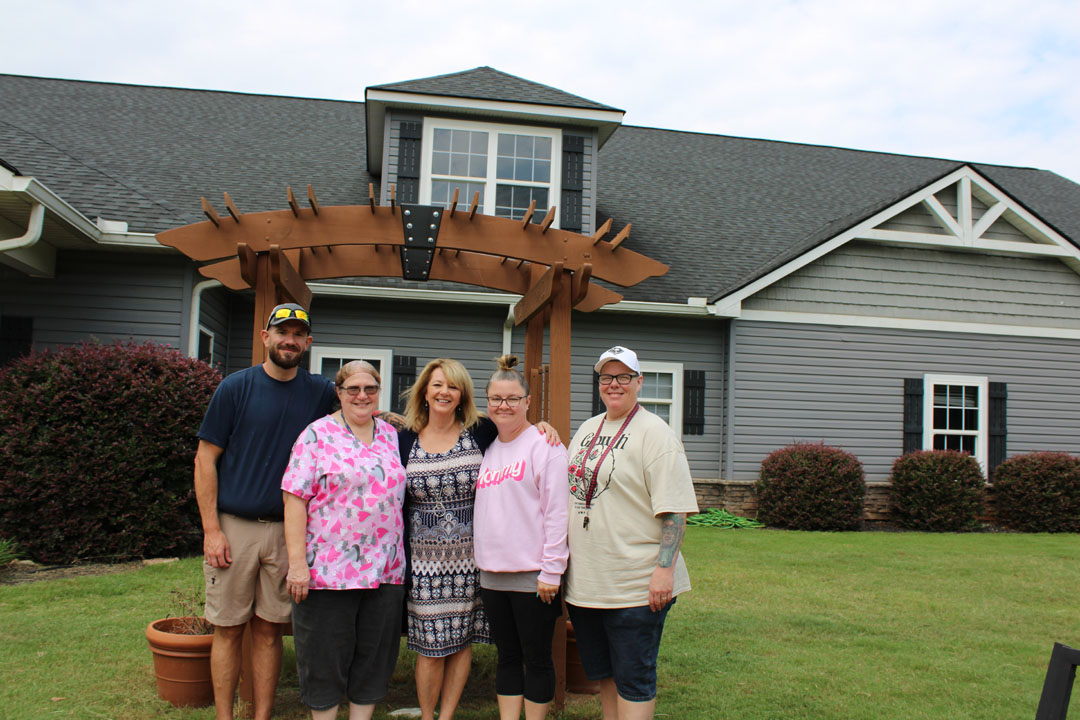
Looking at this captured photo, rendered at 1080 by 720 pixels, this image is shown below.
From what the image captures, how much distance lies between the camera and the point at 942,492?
10.6 metres

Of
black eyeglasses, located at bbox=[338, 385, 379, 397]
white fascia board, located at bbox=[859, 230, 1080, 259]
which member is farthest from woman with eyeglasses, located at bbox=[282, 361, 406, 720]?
white fascia board, located at bbox=[859, 230, 1080, 259]

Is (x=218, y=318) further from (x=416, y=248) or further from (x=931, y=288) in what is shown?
(x=931, y=288)

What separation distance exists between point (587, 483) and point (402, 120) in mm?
8398

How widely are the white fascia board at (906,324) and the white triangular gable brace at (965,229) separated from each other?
0.03 metres

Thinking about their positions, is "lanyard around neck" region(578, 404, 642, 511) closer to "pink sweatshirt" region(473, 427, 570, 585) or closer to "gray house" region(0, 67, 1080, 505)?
"pink sweatshirt" region(473, 427, 570, 585)

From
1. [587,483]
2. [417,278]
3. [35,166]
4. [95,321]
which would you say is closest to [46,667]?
[417,278]

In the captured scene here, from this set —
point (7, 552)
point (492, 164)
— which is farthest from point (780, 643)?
point (492, 164)

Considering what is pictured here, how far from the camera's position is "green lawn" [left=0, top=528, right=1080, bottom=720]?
3.88 meters

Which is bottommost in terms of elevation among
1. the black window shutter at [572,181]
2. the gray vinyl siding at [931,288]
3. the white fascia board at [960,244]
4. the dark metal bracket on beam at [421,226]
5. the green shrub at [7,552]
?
the green shrub at [7,552]

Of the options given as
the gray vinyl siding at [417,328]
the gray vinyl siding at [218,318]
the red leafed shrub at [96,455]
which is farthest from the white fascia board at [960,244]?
the red leafed shrub at [96,455]

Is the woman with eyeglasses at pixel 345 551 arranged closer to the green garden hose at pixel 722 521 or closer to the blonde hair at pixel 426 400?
the blonde hair at pixel 426 400

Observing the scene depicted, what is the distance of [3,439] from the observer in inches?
258

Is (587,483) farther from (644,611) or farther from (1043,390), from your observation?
(1043,390)

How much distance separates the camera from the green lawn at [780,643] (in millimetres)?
3879
